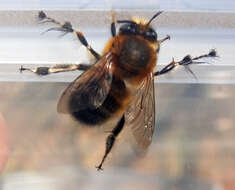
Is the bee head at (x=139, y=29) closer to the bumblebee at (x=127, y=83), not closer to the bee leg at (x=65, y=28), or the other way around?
the bumblebee at (x=127, y=83)

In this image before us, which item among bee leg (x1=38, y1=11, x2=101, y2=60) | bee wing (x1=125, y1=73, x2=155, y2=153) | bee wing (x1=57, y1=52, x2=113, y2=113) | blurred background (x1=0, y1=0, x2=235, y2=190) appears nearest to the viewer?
bee wing (x1=57, y1=52, x2=113, y2=113)

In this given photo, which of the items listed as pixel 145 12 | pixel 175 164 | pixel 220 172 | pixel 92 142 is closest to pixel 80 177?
pixel 92 142

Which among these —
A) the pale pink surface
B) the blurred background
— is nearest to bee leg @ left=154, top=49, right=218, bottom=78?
the blurred background

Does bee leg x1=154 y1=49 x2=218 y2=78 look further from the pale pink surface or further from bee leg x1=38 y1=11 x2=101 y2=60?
the pale pink surface

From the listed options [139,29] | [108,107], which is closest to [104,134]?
[108,107]

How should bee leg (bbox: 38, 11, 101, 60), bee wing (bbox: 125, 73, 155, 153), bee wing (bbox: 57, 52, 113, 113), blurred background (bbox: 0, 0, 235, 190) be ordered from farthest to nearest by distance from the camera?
blurred background (bbox: 0, 0, 235, 190)
bee leg (bbox: 38, 11, 101, 60)
bee wing (bbox: 125, 73, 155, 153)
bee wing (bbox: 57, 52, 113, 113)

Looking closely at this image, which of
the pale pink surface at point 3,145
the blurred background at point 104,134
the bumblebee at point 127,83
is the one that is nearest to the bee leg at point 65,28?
the blurred background at point 104,134

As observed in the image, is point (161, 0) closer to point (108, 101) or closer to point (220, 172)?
Answer: point (108, 101)
